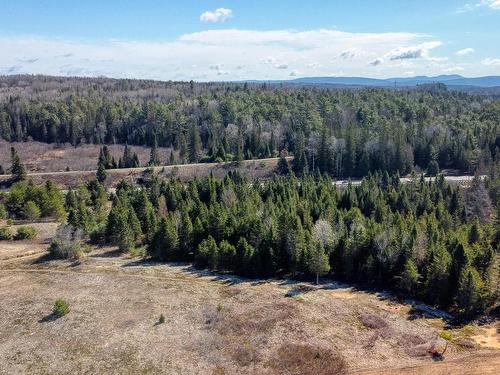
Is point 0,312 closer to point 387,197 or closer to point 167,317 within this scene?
point 167,317

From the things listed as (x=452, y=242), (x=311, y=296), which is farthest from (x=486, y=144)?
(x=311, y=296)

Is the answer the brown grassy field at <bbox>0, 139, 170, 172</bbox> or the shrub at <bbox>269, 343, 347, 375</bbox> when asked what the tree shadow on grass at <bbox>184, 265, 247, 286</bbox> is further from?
A: the brown grassy field at <bbox>0, 139, 170, 172</bbox>

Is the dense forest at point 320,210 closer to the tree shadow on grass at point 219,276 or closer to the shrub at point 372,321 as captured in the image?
the tree shadow on grass at point 219,276

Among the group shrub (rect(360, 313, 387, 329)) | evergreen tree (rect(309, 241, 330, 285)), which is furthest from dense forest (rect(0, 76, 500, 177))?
shrub (rect(360, 313, 387, 329))

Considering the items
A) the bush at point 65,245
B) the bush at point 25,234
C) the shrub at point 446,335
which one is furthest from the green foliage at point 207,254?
the bush at point 25,234

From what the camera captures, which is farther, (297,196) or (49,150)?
(49,150)

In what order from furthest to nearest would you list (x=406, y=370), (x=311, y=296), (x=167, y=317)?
(x=311, y=296) → (x=167, y=317) → (x=406, y=370)

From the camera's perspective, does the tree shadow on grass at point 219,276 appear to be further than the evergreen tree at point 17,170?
No
